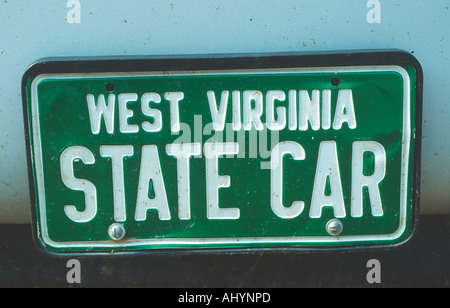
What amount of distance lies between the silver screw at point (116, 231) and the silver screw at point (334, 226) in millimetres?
525

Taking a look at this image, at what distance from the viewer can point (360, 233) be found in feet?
4.45

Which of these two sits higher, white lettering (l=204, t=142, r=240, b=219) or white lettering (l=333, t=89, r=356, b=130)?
white lettering (l=333, t=89, r=356, b=130)

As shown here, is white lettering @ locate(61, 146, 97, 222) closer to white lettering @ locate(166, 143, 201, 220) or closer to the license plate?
the license plate

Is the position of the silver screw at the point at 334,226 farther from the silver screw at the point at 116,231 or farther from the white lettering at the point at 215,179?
the silver screw at the point at 116,231

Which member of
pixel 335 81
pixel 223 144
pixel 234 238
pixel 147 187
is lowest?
pixel 234 238

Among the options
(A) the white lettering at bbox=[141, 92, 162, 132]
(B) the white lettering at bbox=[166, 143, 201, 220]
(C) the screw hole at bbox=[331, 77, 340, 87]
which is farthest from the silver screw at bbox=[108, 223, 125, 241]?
(C) the screw hole at bbox=[331, 77, 340, 87]

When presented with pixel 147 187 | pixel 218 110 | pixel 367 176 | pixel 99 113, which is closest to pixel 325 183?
pixel 367 176

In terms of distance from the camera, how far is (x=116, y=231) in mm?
1336

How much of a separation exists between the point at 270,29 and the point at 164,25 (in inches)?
10.4

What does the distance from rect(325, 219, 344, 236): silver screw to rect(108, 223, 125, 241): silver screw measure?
20.7 inches

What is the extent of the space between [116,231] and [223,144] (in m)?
0.35

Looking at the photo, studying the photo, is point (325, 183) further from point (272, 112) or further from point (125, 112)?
point (125, 112)

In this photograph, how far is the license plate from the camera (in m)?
1.28

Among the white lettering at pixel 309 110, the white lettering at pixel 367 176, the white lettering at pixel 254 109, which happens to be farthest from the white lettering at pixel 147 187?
the white lettering at pixel 367 176
